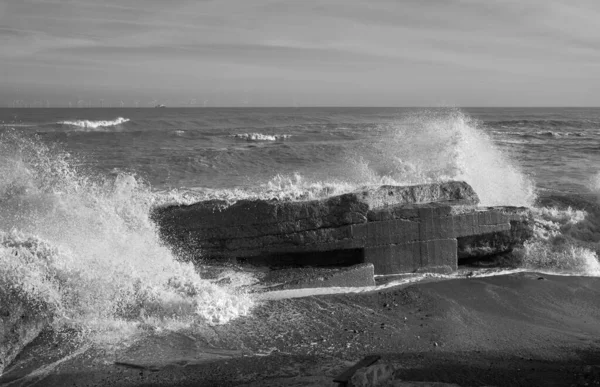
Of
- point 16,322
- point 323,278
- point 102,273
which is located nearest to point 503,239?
point 323,278

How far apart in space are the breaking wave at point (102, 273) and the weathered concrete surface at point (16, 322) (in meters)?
0.06

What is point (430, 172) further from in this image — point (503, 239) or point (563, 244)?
point (503, 239)

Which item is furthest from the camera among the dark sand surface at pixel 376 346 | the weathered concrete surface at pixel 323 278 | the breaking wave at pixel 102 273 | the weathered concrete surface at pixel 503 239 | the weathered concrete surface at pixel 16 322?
the weathered concrete surface at pixel 503 239

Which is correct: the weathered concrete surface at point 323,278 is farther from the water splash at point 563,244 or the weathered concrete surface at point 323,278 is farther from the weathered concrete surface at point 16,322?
the water splash at point 563,244

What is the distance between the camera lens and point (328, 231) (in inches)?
257

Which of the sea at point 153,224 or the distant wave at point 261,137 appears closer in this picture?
the sea at point 153,224

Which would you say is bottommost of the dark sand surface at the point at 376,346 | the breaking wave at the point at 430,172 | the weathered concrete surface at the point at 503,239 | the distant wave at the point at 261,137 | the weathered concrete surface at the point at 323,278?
the dark sand surface at the point at 376,346

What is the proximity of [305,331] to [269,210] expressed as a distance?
75.1 inches

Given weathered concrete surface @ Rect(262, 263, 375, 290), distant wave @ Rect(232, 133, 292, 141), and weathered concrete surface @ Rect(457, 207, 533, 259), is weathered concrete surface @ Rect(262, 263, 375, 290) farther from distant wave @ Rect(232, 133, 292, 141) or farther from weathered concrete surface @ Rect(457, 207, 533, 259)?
distant wave @ Rect(232, 133, 292, 141)

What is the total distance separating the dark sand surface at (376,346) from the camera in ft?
13.5

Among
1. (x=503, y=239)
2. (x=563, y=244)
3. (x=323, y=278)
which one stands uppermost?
(x=503, y=239)

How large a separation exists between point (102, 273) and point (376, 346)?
2.65 m

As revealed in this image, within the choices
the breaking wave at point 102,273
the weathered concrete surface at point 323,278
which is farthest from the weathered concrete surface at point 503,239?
the breaking wave at point 102,273

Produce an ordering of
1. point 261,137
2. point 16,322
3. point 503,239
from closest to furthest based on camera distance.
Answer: point 16,322 < point 503,239 < point 261,137
